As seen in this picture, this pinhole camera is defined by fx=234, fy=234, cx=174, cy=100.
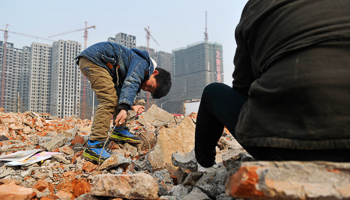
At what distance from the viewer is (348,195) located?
28.2 inches

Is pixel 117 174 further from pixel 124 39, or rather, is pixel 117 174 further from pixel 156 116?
pixel 124 39

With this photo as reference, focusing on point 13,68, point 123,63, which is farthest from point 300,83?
point 13,68

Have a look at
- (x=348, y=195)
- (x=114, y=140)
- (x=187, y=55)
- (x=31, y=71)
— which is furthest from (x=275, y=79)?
(x=187, y=55)

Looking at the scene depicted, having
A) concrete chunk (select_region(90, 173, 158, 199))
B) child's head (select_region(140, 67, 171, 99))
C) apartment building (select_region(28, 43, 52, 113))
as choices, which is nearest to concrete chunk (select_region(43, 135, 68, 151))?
child's head (select_region(140, 67, 171, 99))

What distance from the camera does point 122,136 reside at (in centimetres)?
354

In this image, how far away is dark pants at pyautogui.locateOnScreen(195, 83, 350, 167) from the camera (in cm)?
90

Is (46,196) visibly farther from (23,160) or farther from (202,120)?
(202,120)

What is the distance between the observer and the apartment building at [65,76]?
38.0 metres

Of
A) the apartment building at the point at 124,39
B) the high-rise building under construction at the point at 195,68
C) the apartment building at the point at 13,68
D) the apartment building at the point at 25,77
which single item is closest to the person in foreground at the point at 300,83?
the high-rise building under construction at the point at 195,68

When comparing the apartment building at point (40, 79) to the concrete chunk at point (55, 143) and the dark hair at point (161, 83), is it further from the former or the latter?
the dark hair at point (161, 83)

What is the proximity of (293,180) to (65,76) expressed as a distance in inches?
1699

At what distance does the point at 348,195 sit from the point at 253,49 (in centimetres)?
71

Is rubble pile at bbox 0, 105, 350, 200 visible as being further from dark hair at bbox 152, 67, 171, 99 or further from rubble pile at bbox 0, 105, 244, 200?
dark hair at bbox 152, 67, 171, 99

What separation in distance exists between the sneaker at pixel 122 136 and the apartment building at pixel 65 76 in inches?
1377
